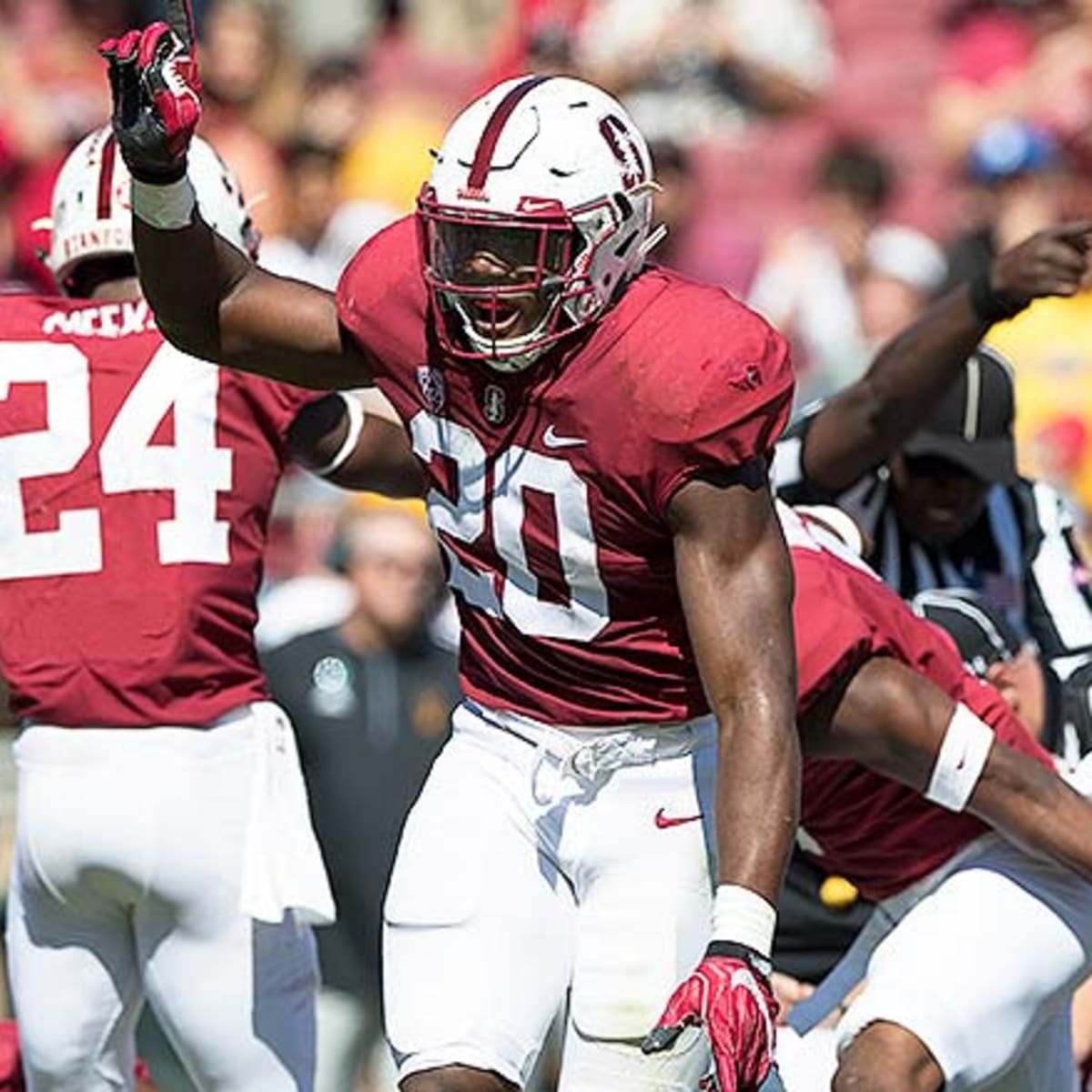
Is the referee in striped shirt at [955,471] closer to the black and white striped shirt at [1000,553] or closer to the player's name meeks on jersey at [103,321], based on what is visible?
the black and white striped shirt at [1000,553]

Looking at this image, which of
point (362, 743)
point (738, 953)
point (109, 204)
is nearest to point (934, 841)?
point (738, 953)

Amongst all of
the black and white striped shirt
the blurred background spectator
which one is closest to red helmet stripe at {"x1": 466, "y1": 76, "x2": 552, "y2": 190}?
the black and white striped shirt

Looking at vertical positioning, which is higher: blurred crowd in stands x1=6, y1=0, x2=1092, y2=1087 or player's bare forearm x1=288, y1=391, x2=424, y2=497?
player's bare forearm x1=288, y1=391, x2=424, y2=497

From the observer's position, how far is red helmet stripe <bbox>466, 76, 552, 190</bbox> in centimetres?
386

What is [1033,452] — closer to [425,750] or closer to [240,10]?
[425,750]

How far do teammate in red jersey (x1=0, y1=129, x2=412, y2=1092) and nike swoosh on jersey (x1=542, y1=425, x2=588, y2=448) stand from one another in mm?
865

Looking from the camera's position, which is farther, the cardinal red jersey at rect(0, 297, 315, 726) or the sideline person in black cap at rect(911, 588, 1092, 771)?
the sideline person in black cap at rect(911, 588, 1092, 771)

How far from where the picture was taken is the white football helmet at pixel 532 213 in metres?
3.85

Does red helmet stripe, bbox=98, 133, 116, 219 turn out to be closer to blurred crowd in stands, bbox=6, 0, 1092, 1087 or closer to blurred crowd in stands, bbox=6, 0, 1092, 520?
blurred crowd in stands, bbox=6, 0, 1092, 1087

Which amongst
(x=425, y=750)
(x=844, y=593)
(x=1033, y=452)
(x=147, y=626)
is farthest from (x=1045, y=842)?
(x=1033, y=452)

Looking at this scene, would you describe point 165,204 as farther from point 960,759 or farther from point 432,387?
point 960,759

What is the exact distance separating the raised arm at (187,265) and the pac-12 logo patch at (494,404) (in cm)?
27

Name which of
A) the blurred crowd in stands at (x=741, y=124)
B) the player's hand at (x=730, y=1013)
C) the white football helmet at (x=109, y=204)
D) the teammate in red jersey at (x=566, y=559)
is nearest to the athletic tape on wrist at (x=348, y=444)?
the white football helmet at (x=109, y=204)

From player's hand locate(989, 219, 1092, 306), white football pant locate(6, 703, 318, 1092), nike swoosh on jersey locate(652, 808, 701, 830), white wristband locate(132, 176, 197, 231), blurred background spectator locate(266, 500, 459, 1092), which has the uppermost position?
white wristband locate(132, 176, 197, 231)
